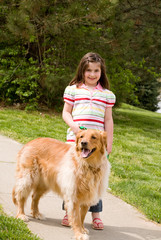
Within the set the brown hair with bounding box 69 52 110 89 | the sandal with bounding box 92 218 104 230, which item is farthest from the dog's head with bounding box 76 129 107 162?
the sandal with bounding box 92 218 104 230

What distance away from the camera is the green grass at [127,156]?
18.8 feet

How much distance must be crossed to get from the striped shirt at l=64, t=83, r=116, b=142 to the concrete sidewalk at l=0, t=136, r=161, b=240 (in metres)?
1.07

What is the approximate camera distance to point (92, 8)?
13.6m

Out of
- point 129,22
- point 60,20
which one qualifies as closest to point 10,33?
point 60,20

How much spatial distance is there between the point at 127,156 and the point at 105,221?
4.54 metres

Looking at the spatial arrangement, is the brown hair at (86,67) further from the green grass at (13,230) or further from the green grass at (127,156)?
the green grass at (127,156)

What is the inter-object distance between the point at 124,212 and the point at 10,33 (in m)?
11.3

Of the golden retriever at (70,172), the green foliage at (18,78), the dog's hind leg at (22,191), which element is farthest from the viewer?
the green foliage at (18,78)

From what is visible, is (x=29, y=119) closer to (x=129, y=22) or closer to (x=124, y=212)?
(x=129, y=22)

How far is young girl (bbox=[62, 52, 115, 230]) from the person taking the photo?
4.28 metres

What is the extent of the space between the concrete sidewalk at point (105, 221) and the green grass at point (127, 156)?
26 cm

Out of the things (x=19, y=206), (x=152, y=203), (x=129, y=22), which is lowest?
(x=152, y=203)

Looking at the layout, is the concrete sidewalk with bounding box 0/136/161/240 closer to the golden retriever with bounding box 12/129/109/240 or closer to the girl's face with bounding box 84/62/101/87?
the golden retriever with bounding box 12/129/109/240

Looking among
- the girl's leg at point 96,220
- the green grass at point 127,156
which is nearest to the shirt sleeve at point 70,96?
the girl's leg at point 96,220
